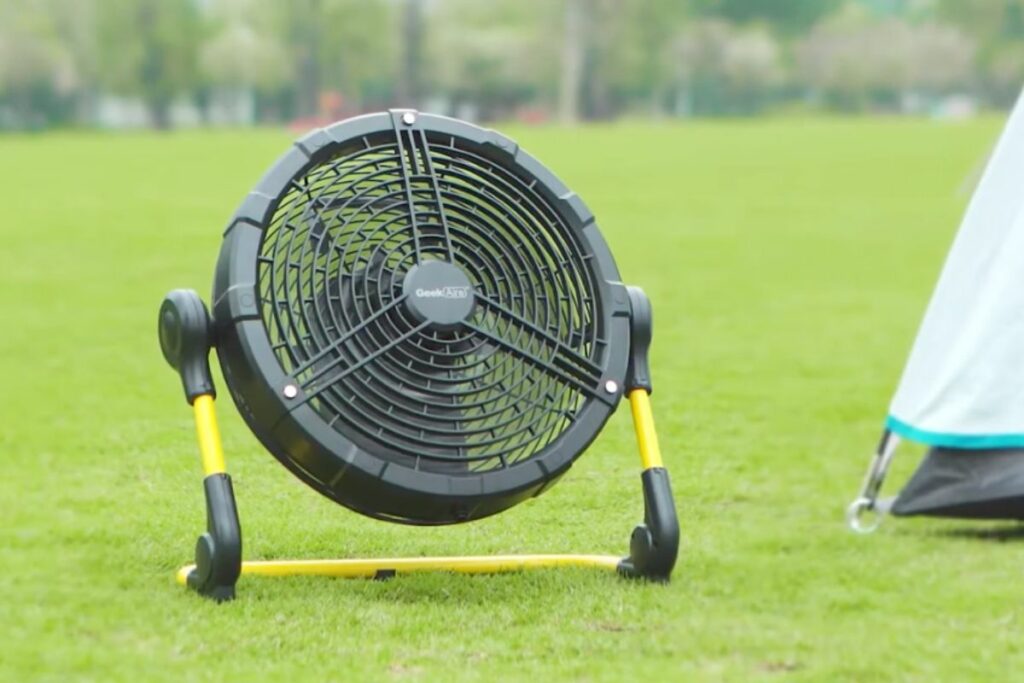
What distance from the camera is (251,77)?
2584 inches

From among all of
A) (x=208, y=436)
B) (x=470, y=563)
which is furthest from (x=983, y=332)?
(x=208, y=436)

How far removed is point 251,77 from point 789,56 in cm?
2548

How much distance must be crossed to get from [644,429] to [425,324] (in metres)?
0.60

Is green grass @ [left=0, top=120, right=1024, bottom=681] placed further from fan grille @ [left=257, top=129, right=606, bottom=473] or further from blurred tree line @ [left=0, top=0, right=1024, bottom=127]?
blurred tree line @ [left=0, top=0, right=1024, bottom=127]

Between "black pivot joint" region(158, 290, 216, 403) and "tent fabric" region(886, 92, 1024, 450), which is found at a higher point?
"black pivot joint" region(158, 290, 216, 403)

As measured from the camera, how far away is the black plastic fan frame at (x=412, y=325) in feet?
11.7

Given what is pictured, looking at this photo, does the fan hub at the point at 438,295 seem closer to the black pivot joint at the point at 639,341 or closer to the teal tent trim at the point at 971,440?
the black pivot joint at the point at 639,341

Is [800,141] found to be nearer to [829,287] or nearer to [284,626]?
[829,287]

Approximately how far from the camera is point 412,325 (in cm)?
373

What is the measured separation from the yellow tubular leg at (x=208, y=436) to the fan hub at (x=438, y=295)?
49 cm

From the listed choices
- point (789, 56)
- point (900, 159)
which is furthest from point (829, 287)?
point (789, 56)

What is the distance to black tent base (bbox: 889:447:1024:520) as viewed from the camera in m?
4.69

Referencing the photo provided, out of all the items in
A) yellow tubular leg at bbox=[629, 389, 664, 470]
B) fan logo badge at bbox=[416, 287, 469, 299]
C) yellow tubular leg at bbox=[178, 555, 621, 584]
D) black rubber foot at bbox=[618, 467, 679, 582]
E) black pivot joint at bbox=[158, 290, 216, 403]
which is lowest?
yellow tubular leg at bbox=[178, 555, 621, 584]

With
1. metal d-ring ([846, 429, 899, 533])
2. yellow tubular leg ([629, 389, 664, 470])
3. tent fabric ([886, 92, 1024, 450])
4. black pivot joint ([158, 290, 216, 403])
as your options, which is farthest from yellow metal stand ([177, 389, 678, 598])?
tent fabric ([886, 92, 1024, 450])
